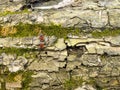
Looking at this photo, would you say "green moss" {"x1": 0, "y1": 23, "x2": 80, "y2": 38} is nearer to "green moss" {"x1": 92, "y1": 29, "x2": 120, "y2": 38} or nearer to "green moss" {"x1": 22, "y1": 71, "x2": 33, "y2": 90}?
"green moss" {"x1": 92, "y1": 29, "x2": 120, "y2": 38}

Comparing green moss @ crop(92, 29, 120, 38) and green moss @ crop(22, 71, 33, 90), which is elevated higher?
green moss @ crop(92, 29, 120, 38)

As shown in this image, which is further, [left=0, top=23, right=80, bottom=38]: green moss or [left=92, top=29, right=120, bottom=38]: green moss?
[left=0, top=23, right=80, bottom=38]: green moss

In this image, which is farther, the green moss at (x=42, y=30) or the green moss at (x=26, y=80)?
the green moss at (x=42, y=30)

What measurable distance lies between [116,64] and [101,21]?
1.40 m

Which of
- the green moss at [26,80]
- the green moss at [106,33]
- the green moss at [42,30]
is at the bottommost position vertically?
the green moss at [26,80]

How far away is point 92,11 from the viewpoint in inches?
386

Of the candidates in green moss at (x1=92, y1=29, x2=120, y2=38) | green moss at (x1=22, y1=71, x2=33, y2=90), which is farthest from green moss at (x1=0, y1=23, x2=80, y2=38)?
green moss at (x1=22, y1=71, x2=33, y2=90)

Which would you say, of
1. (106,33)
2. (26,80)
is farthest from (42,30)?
(106,33)

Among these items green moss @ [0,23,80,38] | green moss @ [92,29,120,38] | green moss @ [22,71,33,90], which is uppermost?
green moss @ [0,23,80,38]

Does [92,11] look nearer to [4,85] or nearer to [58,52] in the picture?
[58,52]

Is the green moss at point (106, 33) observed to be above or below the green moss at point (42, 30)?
below

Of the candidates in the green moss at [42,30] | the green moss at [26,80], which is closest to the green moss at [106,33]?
the green moss at [42,30]

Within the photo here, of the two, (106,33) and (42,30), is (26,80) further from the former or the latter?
(106,33)

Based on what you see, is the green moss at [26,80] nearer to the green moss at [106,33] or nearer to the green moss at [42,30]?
the green moss at [42,30]
